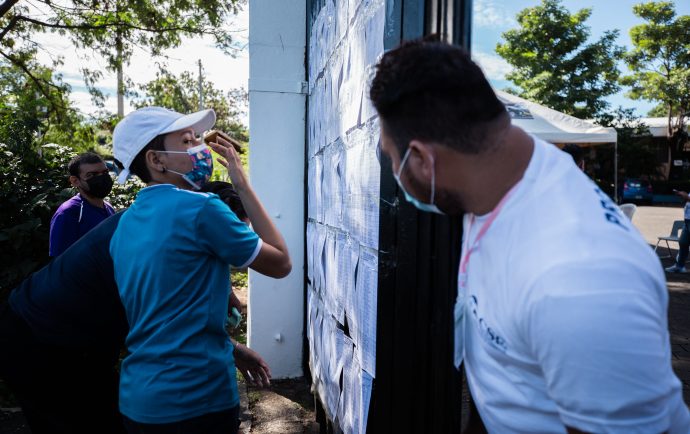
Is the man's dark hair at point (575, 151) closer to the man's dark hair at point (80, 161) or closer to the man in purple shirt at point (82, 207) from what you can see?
the man in purple shirt at point (82, 207)

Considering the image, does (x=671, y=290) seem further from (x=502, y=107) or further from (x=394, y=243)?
(x=502, y=107)

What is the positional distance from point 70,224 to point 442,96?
3.88m

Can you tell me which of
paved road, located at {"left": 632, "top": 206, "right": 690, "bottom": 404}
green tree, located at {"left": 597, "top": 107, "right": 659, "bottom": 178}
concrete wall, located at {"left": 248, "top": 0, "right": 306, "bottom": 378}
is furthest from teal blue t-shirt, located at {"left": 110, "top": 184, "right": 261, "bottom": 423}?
green tree, located at {"left": 597, "top": 107, "right": 659, "bottom": 178}

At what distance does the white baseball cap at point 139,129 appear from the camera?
2.01 m

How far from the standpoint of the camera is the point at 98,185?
4199 millimetres

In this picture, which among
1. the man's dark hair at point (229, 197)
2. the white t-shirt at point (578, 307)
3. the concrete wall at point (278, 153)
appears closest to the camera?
the white t-shirt at point (578, 307)

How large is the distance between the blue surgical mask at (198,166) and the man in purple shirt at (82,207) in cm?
240

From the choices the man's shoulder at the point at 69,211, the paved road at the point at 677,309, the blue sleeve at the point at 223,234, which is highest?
the blue sleeve at the point at 223,234

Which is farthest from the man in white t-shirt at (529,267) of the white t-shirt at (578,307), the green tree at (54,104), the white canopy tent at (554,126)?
the green tree at (54,104)

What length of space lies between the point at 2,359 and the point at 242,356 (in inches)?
40.7

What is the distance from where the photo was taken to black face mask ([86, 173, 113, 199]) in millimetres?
4191

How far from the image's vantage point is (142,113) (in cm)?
207

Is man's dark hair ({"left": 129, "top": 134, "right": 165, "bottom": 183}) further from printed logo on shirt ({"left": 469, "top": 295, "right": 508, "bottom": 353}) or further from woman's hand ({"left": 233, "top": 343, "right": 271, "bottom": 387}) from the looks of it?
printed logo on shirt ({"left": 469, "top": 295, "right": 508, "bottom": 353})

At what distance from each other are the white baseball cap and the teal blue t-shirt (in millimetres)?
228
